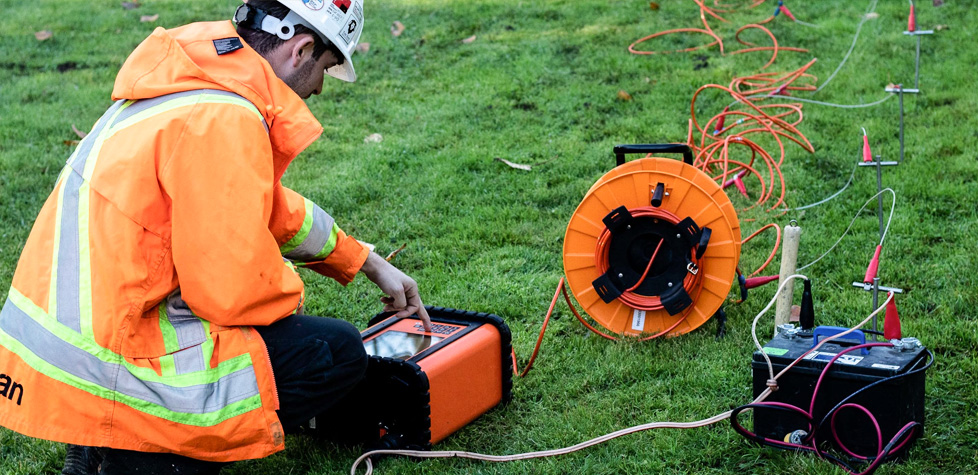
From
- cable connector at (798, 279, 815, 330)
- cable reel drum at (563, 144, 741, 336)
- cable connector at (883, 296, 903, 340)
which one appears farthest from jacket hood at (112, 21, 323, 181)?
cable connector at (883, 296, 903, 340)

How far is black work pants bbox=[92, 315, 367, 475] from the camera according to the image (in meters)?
2.41

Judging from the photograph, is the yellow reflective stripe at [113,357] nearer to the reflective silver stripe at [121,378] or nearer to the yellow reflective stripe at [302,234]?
the reflective silver stripe at [121,378]

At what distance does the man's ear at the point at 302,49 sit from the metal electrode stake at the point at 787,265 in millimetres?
1772

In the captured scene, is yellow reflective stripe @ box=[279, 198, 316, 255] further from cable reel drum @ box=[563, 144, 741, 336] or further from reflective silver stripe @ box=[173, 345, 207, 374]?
cable reel drum @ box=[563, 144, 741, 336]

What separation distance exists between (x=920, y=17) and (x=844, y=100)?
218 centimetres

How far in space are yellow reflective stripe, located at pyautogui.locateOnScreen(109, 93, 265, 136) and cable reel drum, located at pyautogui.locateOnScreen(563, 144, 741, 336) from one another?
1.66 meters

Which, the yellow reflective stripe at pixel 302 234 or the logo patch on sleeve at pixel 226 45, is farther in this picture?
the yellow reflective stripe at pixel 302 234

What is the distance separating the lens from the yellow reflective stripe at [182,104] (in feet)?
7.36

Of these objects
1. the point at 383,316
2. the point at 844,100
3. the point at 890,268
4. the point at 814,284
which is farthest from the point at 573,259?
the point at 844,100

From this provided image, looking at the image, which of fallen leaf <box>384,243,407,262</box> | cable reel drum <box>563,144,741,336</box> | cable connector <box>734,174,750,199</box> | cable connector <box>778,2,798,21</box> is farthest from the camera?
cable connector <box>778,2,798,21</box>

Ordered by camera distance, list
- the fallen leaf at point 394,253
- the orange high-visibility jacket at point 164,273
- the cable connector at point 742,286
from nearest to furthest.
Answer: the orange high-visibility jacket at point 164,273 → the cable connector at point 742,286 → the fallen leaf at point 394,253

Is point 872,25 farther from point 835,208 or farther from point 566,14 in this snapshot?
point 835,208

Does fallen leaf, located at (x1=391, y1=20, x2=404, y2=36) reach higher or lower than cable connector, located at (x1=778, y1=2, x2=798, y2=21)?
lower

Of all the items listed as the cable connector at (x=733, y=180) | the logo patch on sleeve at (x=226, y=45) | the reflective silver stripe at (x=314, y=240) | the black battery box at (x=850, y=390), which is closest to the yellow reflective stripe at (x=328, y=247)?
the reflective silver stripe at (x=314, y=240)
